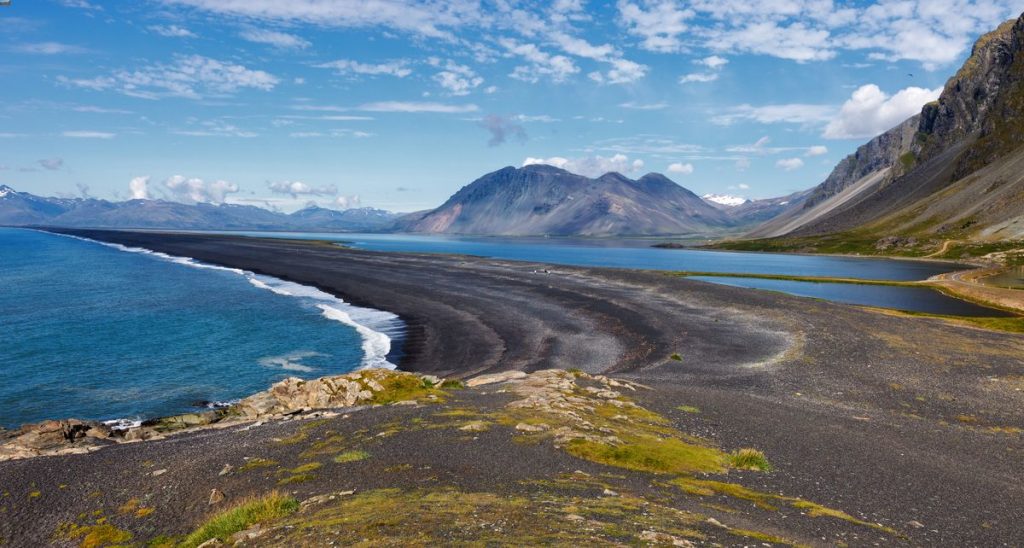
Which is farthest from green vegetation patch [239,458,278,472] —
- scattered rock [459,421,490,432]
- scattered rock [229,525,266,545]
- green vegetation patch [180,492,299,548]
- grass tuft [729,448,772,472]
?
grass tuft [729,448,772,472]

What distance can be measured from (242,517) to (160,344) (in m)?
51.6

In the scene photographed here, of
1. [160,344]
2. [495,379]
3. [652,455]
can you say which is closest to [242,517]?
[652,455]

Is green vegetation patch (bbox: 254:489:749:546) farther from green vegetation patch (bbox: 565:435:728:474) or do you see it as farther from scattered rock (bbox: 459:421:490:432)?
scattered rock (bbox: 459:421:490:432)

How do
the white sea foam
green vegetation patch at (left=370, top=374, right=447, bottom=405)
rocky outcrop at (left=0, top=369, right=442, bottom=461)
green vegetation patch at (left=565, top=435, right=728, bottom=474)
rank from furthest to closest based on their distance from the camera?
the white sea foam
green vegetation patch at (left=370, top=374, right=447, bottom=405)
rocky outcrop at (left=0, top=369, right=442, bottom=461)
green vegetation patch at (left=565, top=435, right=728, bottom=474)

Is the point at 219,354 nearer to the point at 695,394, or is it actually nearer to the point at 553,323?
the point at 553,323

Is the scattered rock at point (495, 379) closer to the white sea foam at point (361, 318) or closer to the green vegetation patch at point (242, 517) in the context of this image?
the white sea foam at point (361, 318)

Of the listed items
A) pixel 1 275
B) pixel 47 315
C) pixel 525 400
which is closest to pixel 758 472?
pixel 525 400

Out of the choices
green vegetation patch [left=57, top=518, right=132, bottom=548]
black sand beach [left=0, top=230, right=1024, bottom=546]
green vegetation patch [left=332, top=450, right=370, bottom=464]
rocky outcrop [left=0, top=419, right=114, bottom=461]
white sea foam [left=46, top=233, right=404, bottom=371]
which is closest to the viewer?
green vegetation patch [left=57, top=518, right=132, bottom=548]

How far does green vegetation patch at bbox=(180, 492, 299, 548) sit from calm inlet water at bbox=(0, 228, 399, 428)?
2706cm

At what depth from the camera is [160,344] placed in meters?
56.5

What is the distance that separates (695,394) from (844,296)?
74.8 meters

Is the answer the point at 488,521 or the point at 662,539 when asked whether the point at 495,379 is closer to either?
the point at 488,521

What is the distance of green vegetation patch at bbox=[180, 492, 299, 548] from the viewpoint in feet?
43.3

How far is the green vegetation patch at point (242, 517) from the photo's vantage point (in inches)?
520
